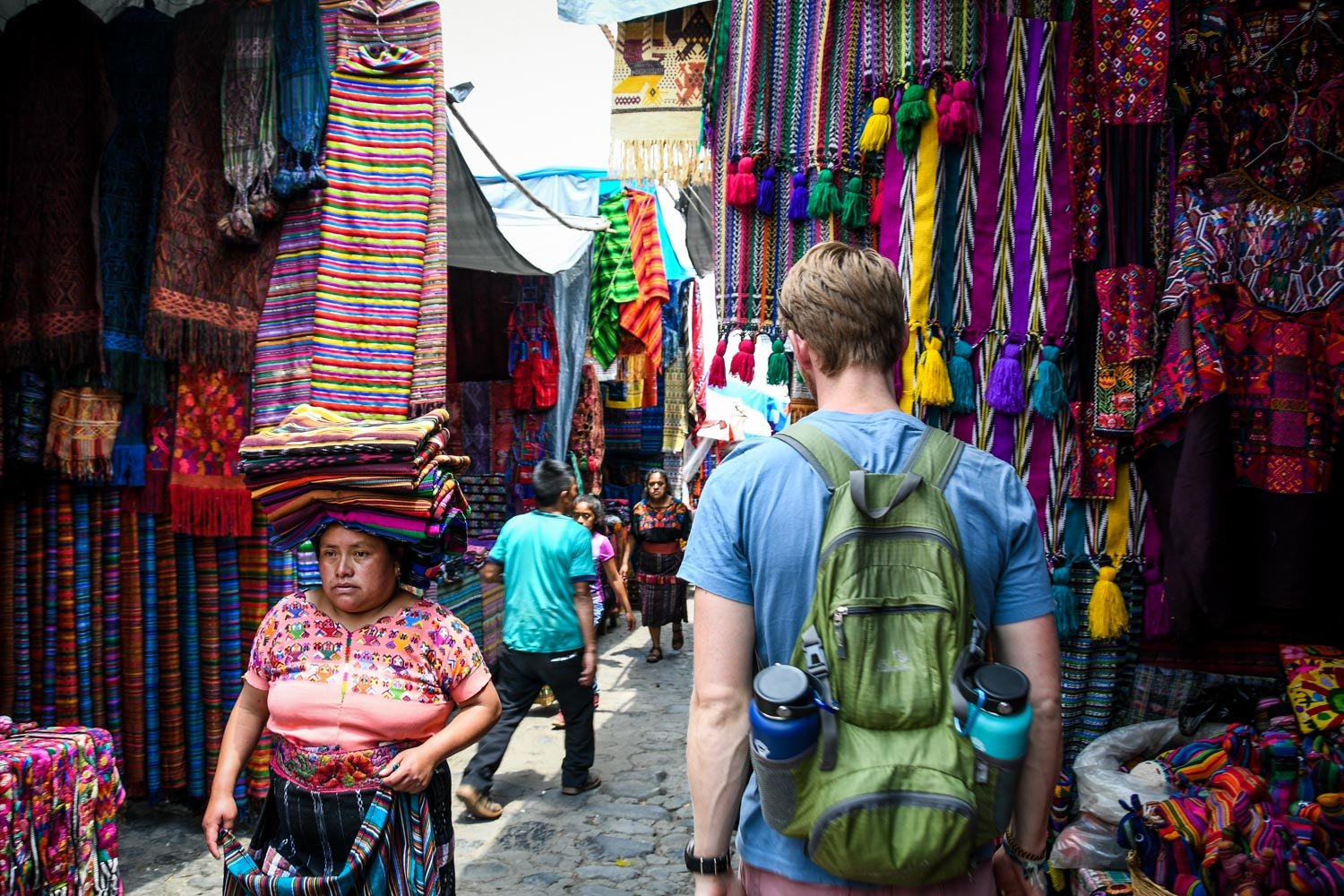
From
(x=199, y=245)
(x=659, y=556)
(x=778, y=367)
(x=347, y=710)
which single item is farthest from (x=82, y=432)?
(x=659, y=556)

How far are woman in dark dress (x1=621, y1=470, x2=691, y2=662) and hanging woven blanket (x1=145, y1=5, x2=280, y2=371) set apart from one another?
220 inches

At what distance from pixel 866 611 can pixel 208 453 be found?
135 inches

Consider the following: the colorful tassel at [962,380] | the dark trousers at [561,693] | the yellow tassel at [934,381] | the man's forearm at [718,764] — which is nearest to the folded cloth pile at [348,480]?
the man's forearm at [718,764]

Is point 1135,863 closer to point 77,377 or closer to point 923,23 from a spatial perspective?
point 923,23

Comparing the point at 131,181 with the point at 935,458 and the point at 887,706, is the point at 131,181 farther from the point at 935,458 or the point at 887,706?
the point at 887,706

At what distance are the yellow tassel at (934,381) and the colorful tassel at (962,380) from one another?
0.07 ft

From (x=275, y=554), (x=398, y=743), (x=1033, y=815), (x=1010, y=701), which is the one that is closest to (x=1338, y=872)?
(x=1033, y=815)

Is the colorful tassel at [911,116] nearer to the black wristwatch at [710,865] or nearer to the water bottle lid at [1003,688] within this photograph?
the water bottle lid at [1003,688]

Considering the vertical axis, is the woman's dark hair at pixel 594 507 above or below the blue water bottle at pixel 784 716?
below

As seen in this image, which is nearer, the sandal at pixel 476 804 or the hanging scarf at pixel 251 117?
the hanging scarf at pixel 251 117

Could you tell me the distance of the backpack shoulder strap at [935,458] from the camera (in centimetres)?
172

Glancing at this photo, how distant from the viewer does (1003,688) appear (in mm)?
1520

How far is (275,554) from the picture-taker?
174 inches

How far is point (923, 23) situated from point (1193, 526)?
1.76m
